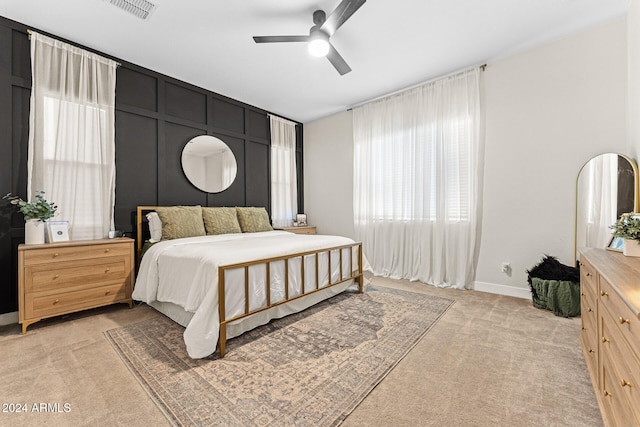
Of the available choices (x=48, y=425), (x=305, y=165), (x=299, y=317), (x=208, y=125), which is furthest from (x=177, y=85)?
(x=48, y=425)

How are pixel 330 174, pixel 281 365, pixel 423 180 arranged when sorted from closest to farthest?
pixel 281 365, pixel 423 180, pixel 330 174

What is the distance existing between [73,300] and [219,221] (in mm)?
1678

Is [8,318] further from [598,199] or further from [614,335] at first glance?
[598,199]

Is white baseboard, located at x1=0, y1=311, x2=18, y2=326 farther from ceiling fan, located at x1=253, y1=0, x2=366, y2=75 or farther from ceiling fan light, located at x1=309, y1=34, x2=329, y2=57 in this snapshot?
ceiling fan light, located at x1=309, y1=34, x2=329, y2=57

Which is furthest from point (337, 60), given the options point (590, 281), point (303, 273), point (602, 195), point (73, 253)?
point (73, 253)

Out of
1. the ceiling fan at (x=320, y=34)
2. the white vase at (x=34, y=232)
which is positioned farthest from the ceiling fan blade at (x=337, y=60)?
the white vase at (x=34, y=232)

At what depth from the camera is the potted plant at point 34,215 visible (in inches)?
100

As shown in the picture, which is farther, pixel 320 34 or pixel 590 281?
pixel 320 34

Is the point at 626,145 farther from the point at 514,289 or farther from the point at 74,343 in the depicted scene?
the point at 74,343

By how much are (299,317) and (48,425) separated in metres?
1.76

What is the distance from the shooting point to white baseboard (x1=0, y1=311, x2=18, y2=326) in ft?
8.61

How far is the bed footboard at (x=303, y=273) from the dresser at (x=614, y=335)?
2.04 m

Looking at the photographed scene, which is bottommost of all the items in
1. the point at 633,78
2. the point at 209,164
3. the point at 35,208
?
the point at 35,208

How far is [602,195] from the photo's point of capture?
8.90 ft
